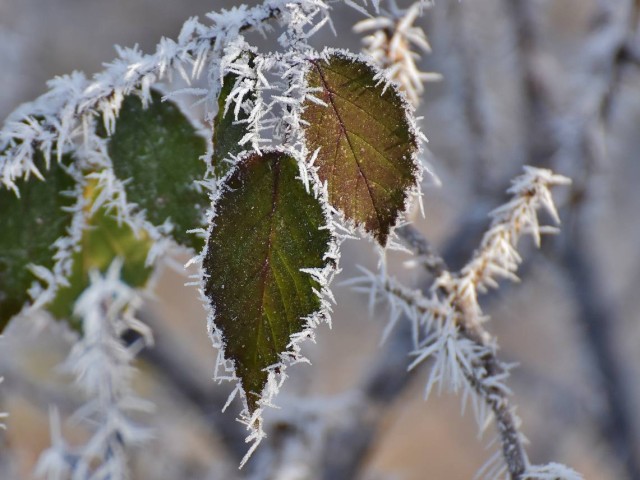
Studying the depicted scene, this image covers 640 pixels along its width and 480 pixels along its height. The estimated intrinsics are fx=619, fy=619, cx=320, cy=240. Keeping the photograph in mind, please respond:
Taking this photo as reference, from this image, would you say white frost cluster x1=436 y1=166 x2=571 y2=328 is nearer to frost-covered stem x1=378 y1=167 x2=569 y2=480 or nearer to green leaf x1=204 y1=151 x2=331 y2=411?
frost-covered stem x1=378 y1=167 x2=569 y2=480

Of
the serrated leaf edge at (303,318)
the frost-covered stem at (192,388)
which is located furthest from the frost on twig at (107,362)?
the frost-covered stem at (192,388)

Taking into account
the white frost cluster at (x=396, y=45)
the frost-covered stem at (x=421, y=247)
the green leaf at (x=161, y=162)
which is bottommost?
the green leaf at (x=161, y=162)

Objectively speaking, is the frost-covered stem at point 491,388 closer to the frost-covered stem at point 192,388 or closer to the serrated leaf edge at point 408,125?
the serrated leaf edge at point 408,125

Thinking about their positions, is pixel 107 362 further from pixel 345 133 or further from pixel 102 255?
pixel 345 133

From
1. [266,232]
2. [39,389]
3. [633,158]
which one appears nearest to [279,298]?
[266,232]

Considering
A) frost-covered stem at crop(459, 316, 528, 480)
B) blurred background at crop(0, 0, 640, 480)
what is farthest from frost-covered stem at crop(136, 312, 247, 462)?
frost-covered stem at crop(459, 316, 528, 480)

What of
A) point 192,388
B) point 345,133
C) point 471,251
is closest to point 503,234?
point 345,133
